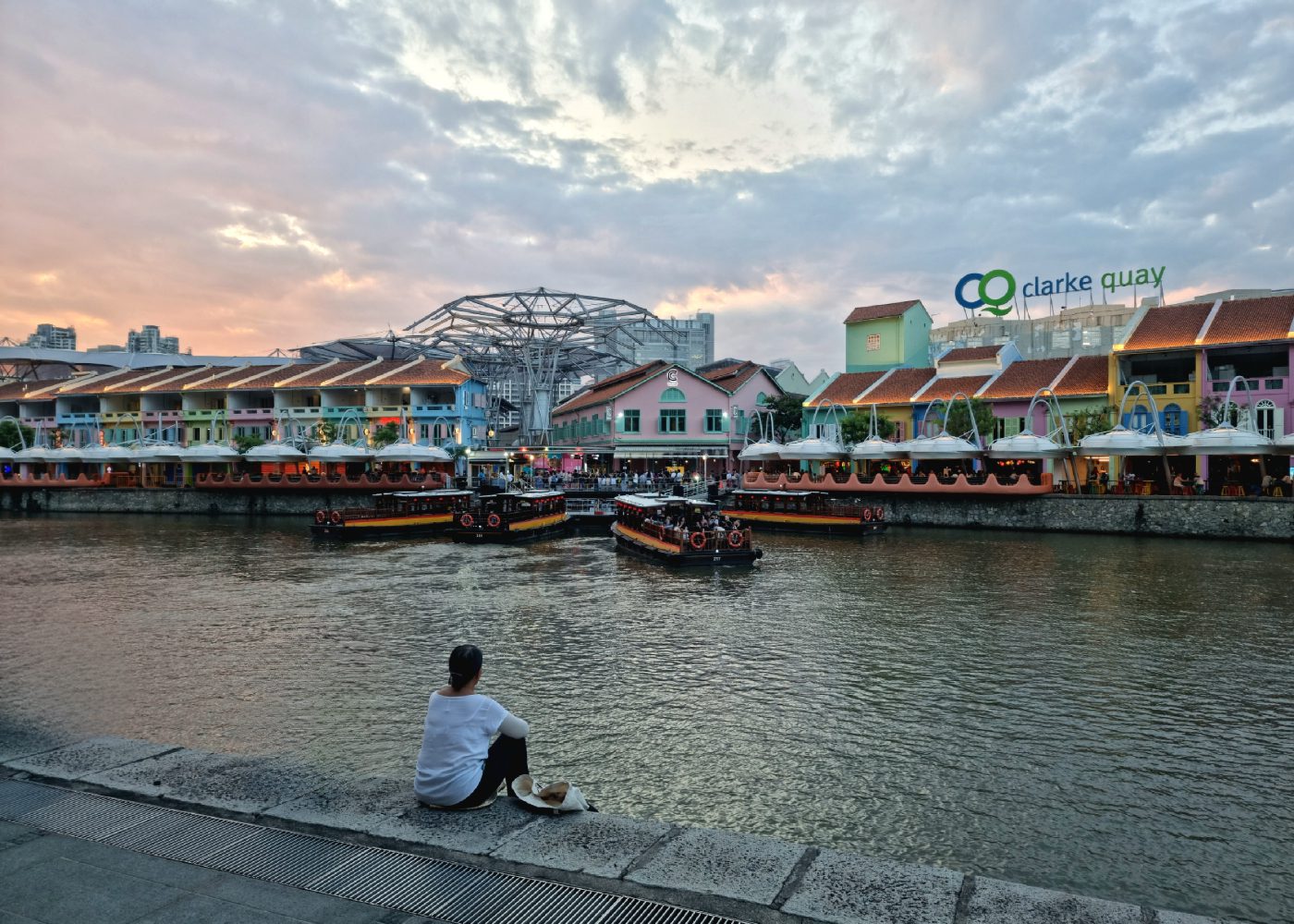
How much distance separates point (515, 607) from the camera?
816 inches

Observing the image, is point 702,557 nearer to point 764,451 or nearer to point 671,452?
point 764,451

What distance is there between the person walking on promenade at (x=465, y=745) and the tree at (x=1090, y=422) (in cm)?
4353

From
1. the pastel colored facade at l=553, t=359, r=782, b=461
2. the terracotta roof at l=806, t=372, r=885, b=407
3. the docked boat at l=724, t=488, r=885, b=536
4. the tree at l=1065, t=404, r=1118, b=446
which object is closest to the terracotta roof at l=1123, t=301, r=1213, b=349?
the tree at l=1065, t=404, r=1118, b=446

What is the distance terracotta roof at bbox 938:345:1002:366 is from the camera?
53.8m

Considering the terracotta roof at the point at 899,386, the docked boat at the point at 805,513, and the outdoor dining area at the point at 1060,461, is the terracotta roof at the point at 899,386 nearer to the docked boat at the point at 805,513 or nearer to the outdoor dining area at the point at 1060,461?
the outdoor dining area at the point at 1060,461

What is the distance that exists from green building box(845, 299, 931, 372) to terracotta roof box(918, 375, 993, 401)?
23.0ft

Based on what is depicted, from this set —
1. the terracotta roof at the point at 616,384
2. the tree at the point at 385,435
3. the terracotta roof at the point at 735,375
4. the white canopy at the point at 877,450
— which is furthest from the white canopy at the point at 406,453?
→ the white canopy at the point at 877,450

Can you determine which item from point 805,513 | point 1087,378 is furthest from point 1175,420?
point 805,513

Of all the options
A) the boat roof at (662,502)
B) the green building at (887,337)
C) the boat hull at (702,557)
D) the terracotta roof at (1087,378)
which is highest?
the green building at (887,337)

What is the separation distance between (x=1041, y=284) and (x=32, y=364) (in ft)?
344

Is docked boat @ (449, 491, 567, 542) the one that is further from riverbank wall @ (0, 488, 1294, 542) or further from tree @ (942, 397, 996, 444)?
tree @ (942, 397, 996, 444)

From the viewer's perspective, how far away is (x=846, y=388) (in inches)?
2292

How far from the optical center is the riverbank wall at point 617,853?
491cm

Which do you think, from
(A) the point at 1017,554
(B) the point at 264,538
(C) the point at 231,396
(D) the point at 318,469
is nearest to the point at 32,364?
(C) the point at 231,396
